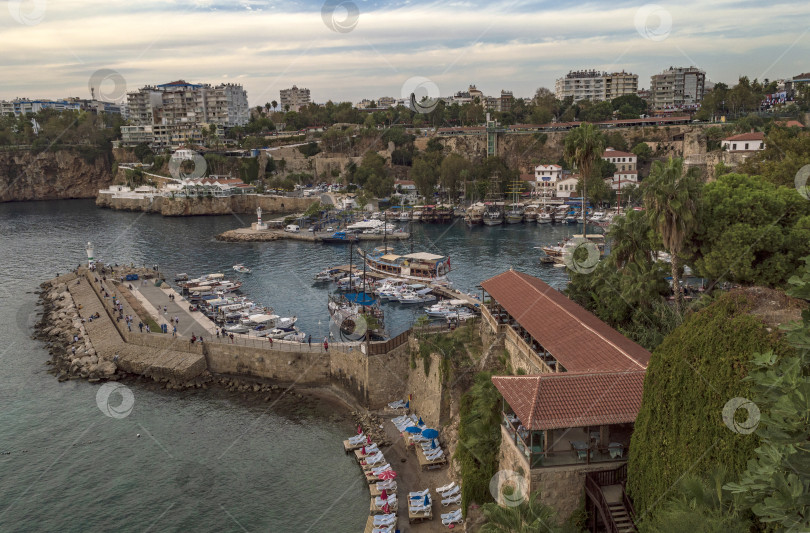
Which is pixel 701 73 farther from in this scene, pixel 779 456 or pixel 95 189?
pixel 779 456

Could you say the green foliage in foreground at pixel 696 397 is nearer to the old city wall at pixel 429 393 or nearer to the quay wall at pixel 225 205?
the old city wall at pixel 429 393

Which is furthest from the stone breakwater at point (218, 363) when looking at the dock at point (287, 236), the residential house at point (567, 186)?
the residential house at point (567, 186)

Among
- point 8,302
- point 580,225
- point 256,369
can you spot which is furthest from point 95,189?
point 256,369

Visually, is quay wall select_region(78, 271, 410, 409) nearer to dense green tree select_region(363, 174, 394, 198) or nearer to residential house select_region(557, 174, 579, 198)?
dense green tree select_region(363, 174, 394, 198)

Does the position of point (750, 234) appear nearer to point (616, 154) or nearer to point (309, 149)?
point (616, 154)

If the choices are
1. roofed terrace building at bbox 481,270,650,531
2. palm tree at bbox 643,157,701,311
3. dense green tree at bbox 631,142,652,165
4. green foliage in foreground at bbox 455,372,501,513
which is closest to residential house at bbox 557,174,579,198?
dense green tree at bbox 631,142,652,165

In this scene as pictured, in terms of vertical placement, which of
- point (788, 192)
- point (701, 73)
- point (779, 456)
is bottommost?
point (779, 456)

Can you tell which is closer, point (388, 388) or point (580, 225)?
point (388, 388)
